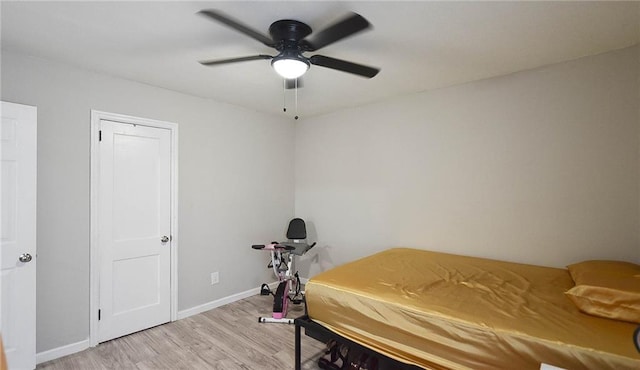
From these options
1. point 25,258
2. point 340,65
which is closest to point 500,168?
point 340,65

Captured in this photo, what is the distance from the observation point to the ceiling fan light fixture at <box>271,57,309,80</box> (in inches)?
74.0

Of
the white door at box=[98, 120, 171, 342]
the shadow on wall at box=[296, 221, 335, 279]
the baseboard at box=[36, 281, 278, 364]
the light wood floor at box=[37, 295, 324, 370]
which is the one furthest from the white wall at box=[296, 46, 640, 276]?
the white door at box=[98, 120, 171, 342]

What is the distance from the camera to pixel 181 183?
10.8 ft

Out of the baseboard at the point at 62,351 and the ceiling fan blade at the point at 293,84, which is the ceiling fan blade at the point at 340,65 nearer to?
the ceiling fan blade at the point at 293,84

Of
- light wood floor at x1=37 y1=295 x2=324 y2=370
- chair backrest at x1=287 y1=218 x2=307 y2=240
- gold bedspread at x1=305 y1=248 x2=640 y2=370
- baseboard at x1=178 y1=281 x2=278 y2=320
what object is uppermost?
chair backrest at x1=287 y1=218 x2=307 y2=240

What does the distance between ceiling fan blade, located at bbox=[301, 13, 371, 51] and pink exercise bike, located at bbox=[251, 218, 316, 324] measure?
2241 mm

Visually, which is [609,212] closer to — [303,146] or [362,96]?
[362,96]

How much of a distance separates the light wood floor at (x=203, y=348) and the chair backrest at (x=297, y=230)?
116cm

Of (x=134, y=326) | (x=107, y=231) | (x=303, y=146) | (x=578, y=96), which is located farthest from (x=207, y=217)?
(x=578, y=96)

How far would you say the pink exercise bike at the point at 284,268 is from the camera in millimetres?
3207

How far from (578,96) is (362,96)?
6.52 ft

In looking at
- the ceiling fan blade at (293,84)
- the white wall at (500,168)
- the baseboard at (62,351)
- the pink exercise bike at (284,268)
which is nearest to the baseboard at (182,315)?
the baseboard at (62,351)

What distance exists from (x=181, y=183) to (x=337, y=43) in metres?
2.29

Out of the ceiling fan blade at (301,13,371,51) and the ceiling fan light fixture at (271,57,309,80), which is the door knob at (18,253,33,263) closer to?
the ceiling fan light fixture at (271,57,309,80)
